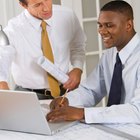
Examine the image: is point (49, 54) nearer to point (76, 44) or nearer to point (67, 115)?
point (76, 44)

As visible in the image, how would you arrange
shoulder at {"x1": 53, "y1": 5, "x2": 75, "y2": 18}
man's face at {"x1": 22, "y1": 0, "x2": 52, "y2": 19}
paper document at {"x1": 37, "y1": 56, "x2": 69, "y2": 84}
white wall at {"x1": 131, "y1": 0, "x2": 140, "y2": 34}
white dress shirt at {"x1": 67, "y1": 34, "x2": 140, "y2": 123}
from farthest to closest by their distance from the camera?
white wall at {"x1": 131, "y1": 0, "x2": 140, "y2": 34}
shoulder at {"x1": 53, "y1": 5, "x2": 75, "y2": 18}
man's face at {"x1": 22, "y1": 0, "x2": 52, "y2": 19}
paper document at {"x1": 37, "y1": 56, "x2": 69, "y2": 84}
white dress shirt at {"x1": 67, "y1": 34, "x2": 140, "y2": 123}

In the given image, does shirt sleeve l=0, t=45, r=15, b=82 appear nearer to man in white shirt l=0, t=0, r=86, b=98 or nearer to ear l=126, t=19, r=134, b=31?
man in white shirt l=0, t=0, r=86, b=98

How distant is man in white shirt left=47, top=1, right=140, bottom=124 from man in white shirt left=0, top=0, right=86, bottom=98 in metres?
0.14

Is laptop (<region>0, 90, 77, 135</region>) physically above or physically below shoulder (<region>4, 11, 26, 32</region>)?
below

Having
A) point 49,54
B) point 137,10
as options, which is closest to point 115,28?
point 49,54

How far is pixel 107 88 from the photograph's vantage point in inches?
77.7

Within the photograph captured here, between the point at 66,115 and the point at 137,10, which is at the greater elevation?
the point at 137,10

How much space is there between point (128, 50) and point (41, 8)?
2.01 feet

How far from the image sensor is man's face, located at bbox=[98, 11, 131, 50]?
177 centimetres

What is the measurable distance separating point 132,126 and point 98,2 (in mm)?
2123

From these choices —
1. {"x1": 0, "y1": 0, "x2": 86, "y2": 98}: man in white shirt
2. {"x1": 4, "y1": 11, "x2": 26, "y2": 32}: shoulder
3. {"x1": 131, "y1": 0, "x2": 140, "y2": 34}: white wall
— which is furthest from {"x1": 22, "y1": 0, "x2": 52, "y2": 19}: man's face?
{"x1": 131, "y1": 0, "x2": 140, "y2": 34}: white wall

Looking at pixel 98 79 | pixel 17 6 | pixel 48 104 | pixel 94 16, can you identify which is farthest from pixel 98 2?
pixel 48 104

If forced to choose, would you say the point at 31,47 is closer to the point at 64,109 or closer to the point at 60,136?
the point at 64,109

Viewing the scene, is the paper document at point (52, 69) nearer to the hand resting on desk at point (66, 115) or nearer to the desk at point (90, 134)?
the hand resting on desk at point (66, 115)
